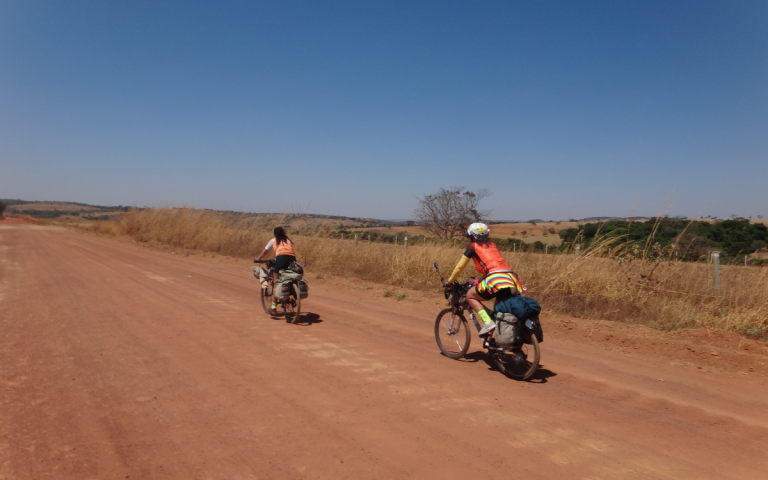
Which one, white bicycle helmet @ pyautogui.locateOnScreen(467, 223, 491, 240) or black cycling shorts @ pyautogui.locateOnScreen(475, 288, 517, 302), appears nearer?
black cycling shorts @ pyautogui.locateOnScreen(475, 288, 517, 302)

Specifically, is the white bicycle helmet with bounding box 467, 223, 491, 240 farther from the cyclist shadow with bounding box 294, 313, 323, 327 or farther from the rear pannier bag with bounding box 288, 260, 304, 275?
the rear pannier bag with bounding box 288, 260, 304, 275

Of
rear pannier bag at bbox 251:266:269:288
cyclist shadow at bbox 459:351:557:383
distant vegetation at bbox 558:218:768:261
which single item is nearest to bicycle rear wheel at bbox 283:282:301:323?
rear pannier bag at bbox 251:266:269:288

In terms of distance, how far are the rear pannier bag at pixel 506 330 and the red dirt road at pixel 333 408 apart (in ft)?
1.65

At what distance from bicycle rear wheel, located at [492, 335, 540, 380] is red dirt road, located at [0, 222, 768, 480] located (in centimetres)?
14

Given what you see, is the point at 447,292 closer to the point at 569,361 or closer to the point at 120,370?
the point at 569,361

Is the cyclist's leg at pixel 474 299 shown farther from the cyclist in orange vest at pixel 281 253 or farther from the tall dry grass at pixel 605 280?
the tall dry grass at pixel 605 280

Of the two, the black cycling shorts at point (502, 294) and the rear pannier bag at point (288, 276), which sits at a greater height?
the black cycling shorts at point (502, 294)

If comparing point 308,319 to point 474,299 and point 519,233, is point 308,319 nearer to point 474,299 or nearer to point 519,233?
point 474,299

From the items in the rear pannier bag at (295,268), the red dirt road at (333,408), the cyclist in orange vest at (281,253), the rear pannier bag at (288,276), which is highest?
the cyclist in orange vest at (281,253)

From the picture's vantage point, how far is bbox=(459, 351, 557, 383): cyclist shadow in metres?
6.25

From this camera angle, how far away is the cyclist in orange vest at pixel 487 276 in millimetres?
6352

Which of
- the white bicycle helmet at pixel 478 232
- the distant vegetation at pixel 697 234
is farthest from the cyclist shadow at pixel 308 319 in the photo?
the distant vegetation at pixel 697 234

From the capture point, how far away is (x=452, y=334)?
286 inches

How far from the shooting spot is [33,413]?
468 centimetres
